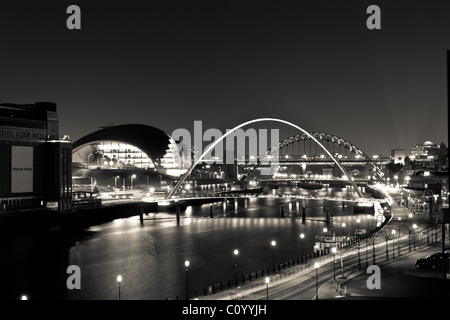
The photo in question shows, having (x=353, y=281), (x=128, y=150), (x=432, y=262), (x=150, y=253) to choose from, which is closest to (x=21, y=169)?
(x=150, y=253)

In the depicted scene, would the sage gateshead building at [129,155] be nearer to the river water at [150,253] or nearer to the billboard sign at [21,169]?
the river water at [150,253]

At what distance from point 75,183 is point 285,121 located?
45.7m

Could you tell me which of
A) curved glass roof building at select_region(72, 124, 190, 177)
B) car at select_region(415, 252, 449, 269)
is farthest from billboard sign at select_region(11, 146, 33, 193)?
curved glass roof building at select_region(72, 124, 190, 177)

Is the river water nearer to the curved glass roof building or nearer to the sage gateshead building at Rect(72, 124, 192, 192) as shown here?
the sage gateshead building at Rect(72, 124, 192, 192)

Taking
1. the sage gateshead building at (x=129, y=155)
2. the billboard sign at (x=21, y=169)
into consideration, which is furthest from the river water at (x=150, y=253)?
the sage gateshead building at (x=129, y=155)

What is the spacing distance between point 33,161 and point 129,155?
6920 centimetres

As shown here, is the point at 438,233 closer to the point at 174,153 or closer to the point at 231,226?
the point at 231,226

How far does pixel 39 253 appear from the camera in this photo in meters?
48.6

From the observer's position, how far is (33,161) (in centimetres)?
7181

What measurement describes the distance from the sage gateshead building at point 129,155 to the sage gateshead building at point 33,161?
5835cm

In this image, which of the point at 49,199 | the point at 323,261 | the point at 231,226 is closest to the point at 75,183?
the point at 49,199

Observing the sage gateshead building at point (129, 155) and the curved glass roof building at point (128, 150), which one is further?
the curved glass roof building at point (128, 150)

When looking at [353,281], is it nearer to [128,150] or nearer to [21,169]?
[21,169]

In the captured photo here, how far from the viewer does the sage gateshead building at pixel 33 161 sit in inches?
2680
